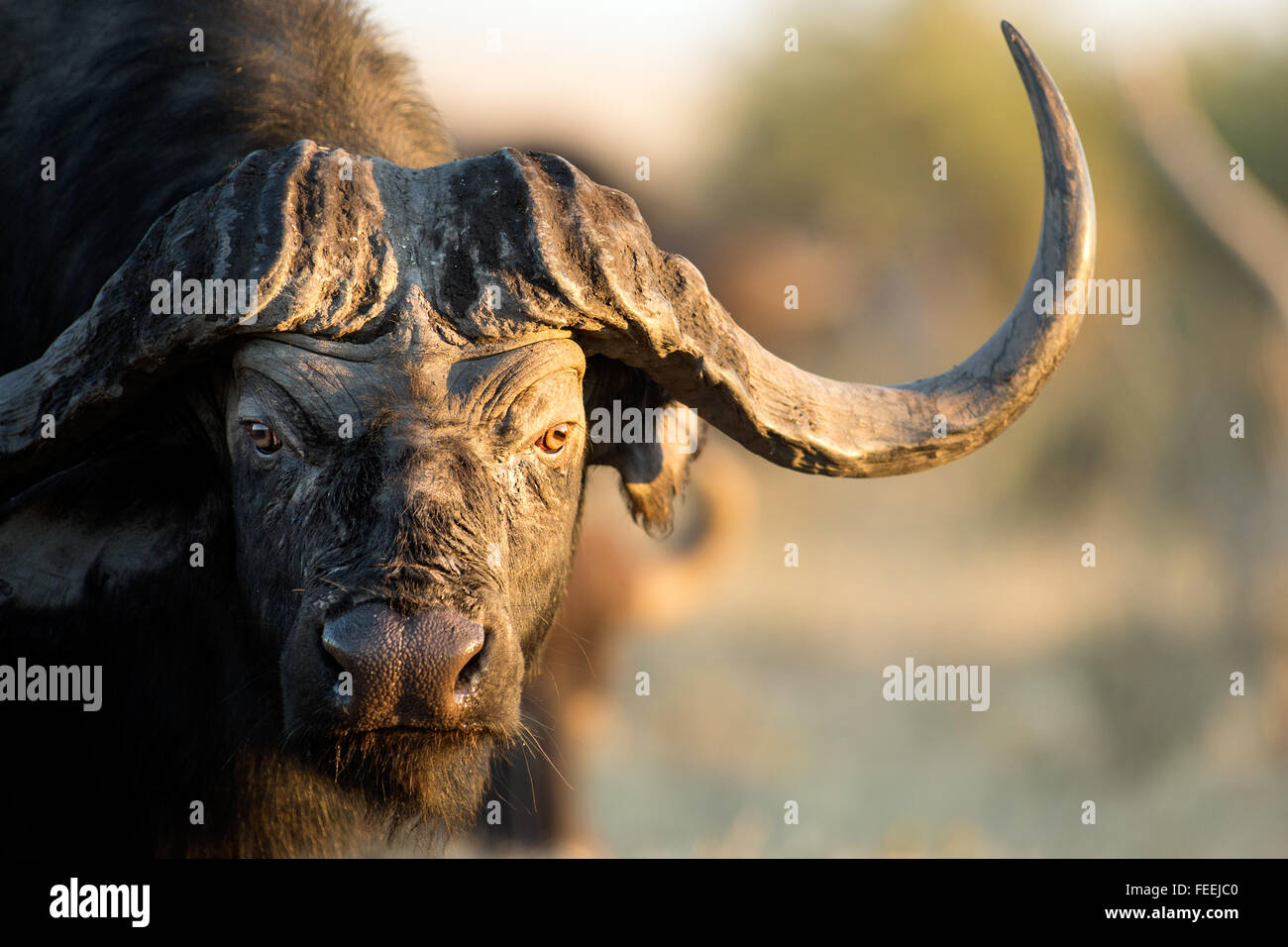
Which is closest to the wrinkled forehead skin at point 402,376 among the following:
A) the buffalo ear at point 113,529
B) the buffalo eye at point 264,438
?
the buffalo eye at point 264,438

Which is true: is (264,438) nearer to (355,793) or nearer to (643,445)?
(355,793)

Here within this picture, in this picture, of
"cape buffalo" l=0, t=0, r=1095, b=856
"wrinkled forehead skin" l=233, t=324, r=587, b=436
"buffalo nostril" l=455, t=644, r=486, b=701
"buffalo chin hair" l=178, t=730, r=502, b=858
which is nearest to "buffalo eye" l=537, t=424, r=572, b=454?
"cape buffalo" l=0, t=0, r=1095, b=856

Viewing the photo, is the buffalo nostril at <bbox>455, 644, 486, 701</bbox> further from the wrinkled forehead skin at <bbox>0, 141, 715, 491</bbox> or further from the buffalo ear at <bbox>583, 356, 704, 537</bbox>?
the buffalo ear at <bbox>583, 356, 704, 537</bbox>

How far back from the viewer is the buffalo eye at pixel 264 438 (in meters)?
3.38

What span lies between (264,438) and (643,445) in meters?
1.32

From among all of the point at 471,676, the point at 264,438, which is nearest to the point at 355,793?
the point at 471,676

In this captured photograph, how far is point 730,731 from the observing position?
1160 cm

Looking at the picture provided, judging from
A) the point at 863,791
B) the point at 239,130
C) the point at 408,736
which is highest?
the point at 239,130

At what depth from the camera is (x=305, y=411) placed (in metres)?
3.29

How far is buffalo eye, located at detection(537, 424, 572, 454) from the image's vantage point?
11.5 feet

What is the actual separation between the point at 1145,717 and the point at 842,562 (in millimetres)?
3459

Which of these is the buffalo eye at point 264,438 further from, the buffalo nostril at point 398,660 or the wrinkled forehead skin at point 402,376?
the buffalo nostril at point 398,660
